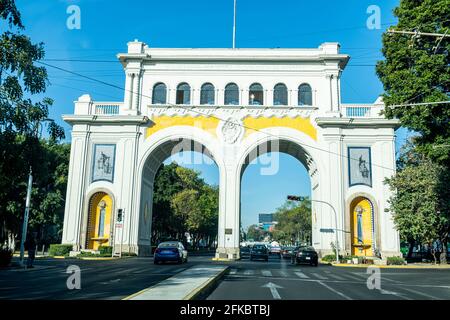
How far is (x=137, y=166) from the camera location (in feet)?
134

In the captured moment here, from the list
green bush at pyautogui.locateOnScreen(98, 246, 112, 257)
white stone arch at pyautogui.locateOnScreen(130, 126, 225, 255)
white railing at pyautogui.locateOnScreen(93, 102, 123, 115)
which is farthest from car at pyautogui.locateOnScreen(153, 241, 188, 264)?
white railing at pyautogui.locateOnScreen(93, 102, 123, 115)

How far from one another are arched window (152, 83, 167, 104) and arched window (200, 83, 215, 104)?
365 centimetres

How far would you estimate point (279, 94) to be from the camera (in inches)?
1651

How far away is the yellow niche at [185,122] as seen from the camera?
41.2 metres

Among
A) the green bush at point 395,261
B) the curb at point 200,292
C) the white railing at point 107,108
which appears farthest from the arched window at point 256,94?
the curb at point 200,292

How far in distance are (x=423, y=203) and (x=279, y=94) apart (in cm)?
1586

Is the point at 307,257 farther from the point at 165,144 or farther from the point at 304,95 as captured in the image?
the point at 165,144

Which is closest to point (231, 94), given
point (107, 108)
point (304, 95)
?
point (304, 95)

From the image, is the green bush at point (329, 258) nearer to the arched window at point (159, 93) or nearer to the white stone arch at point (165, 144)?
the white stone arch at point (165, 144)

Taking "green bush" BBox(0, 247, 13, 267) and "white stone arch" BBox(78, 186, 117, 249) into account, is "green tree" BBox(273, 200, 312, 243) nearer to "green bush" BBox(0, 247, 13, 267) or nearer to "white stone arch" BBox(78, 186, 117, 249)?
"white stone arch" BBox(78, 186, 117, 249)

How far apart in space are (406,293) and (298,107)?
90.3 feet

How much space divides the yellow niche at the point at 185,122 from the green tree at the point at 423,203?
643 inches

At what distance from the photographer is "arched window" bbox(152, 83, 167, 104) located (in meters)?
42.4
